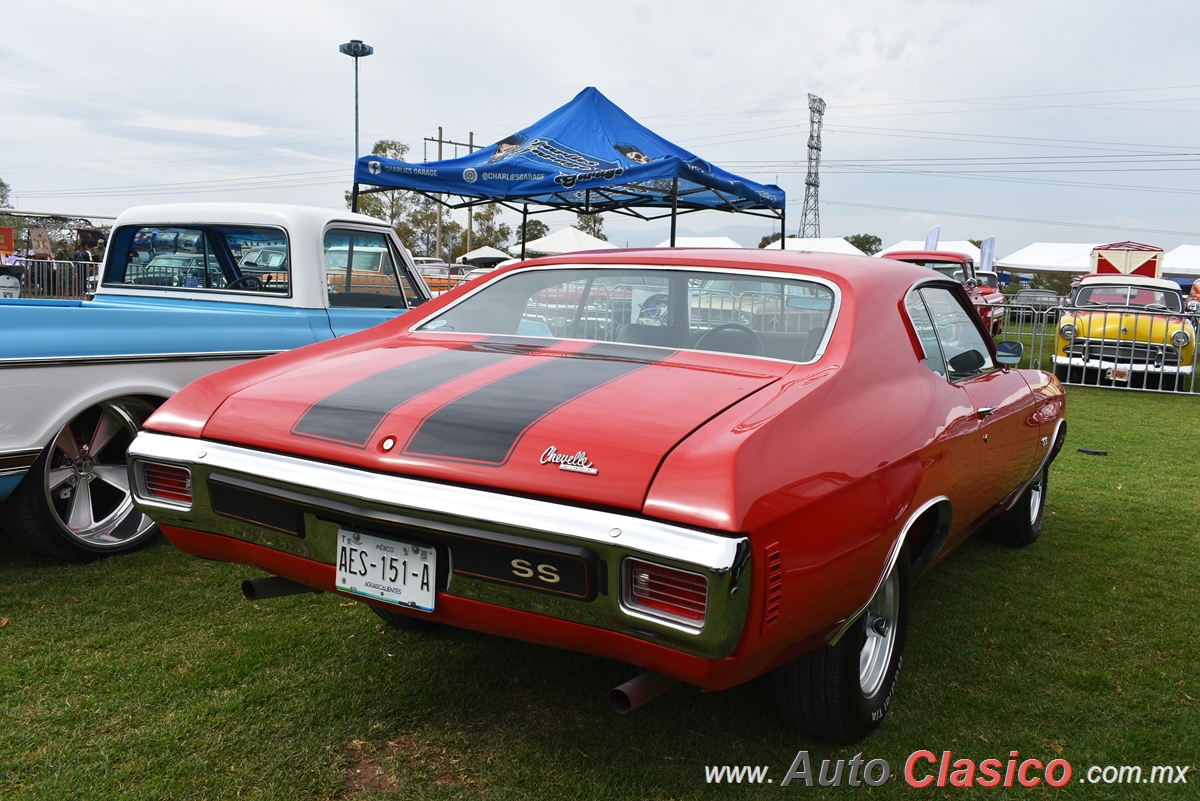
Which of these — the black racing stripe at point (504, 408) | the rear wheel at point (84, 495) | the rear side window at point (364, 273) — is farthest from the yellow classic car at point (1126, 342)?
the rear wheel at point (84, 495)


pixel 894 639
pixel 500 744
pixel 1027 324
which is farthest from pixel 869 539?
pixel 1027 324

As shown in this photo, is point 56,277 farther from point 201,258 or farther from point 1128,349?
point 1128,349

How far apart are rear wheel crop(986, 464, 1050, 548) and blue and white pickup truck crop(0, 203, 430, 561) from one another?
3.54 meters

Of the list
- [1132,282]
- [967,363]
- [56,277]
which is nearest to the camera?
[967,363]

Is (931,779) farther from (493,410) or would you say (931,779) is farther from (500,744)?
(493,410)

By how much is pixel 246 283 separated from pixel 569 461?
3.84 m

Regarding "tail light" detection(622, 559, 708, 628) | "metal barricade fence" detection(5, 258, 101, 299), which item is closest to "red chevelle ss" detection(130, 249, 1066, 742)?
"tail light" detection(622, 559, 708, 628)

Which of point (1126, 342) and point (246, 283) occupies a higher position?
point (246, 283)

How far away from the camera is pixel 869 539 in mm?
2211

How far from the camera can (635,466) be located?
75.7 inches

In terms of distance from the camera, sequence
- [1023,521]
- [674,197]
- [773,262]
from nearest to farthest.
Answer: [773,262], [1023,521], [674,197]

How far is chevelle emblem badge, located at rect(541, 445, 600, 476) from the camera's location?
1951 mm

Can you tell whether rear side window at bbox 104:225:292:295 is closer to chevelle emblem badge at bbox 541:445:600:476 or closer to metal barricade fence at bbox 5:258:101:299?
chevelle emblem badge at bbox 541:445:600:476

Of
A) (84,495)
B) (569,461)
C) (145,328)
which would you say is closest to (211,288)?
(145,328)
